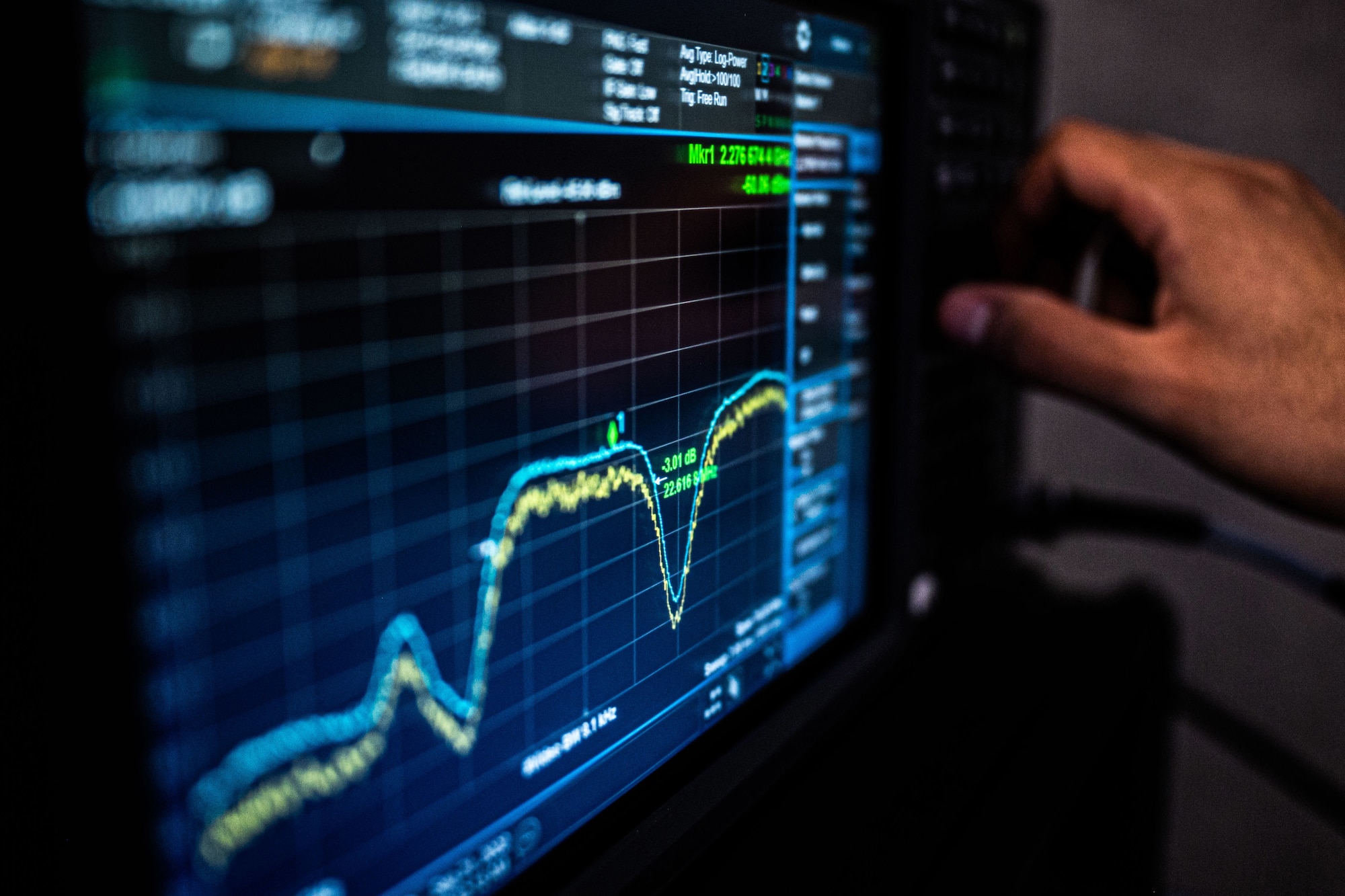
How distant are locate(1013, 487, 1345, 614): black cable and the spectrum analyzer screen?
19.6 inches

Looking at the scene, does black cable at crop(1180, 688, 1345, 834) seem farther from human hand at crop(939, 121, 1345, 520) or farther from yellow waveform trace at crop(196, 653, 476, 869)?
yellow waveform trace at crop(196, 653, 476, 869)

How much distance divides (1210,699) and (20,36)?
1.13 m

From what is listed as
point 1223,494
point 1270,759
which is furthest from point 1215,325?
point 1270,759

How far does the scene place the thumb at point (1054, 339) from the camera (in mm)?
677

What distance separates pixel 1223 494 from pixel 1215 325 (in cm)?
38

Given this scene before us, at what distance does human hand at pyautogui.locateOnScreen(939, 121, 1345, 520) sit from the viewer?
0.66 meters

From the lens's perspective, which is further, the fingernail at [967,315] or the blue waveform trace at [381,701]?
the fingernail at [967,315]

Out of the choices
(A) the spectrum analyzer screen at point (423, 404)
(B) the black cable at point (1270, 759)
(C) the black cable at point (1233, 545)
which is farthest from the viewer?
(B) the black cable at point (1270, 759)

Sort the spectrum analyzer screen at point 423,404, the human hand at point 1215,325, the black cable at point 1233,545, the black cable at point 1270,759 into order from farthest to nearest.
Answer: the black cable at point 1270,759 → the black cable at point 1233,545 → the human hand at point 1215,325 → the spectrum analyzer screen at point 423,404

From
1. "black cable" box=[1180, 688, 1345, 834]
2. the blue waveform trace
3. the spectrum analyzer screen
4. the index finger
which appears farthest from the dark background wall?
the blue waveform trace

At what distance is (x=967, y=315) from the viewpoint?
715 millimetres

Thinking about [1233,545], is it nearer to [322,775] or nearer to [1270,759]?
[1270,759]

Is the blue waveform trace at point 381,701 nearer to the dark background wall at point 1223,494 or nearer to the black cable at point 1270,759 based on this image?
the dark background wall at point 1223,494

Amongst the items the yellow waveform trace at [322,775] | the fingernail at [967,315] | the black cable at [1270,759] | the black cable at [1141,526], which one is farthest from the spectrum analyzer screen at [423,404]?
the black cable at [1270,759]
